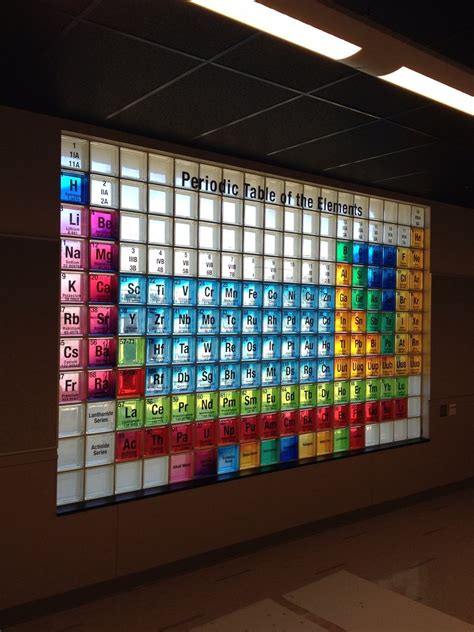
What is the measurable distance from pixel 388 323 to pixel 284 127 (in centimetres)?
224

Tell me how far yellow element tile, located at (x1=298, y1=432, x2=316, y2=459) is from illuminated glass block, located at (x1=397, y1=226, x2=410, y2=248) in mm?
1824

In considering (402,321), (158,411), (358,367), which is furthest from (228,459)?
(402,321)

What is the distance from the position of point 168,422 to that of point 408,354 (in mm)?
2401

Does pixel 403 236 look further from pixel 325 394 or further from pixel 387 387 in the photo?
pixel 325 394

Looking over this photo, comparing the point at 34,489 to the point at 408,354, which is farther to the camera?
the point at 408,354

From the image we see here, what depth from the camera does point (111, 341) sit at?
11.2 feet

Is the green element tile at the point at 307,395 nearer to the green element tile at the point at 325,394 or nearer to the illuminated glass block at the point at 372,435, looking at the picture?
the green element tile at the point at 325,394

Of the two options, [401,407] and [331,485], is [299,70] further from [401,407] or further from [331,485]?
[401,407]

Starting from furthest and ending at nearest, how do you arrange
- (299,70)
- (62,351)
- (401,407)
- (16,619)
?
(401,407) → (62,351) → (16,619) → (299,70)

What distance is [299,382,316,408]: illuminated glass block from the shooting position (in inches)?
169

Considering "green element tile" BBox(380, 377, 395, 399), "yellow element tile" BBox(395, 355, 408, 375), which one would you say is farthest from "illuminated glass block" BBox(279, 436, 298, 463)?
"yellow element tile" BBox(395, 355, 408, 375)

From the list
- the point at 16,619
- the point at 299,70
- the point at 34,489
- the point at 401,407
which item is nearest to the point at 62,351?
the point at 34,489

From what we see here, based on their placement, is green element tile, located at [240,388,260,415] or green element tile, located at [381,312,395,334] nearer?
green element tile, located at [240,388,260,415]

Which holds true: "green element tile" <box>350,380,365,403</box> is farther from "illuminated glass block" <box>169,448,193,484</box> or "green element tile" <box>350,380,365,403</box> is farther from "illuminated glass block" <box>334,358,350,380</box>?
"illuminated glass block" <box>169,448,193,484</box>
